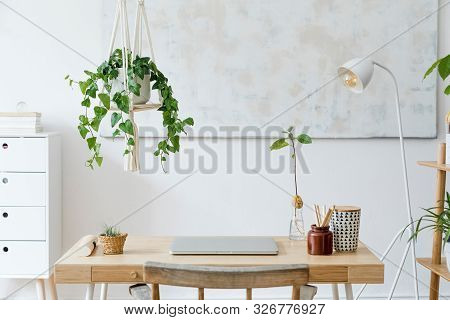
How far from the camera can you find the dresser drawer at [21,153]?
3143mm

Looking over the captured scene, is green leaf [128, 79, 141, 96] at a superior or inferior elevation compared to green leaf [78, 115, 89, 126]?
superior

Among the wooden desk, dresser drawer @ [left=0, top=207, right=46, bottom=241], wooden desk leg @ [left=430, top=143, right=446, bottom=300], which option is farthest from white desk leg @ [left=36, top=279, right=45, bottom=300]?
wooden desk leg @ [left=430, top=143, right=446, bottom=300]

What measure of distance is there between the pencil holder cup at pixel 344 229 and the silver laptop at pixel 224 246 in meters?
0.22

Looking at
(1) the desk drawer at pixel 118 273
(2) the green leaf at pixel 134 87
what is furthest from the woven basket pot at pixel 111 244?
(2) the green leaf at pixel 134 87

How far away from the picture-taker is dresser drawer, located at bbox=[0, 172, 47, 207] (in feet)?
10.3

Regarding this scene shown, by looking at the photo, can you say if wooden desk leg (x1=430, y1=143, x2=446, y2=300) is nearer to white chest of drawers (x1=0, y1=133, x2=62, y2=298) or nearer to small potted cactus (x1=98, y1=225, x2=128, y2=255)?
small potted cactus (x1=98, y1=225, x2=128, y2=255)

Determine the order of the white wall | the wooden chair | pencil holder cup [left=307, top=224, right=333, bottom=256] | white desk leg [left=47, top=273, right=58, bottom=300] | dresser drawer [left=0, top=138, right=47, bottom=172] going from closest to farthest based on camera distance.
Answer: the wooden chair, pencil holder cup [left=307, top=224, right=333, bottom=256], dresser drawer [left=0, top=138, right=47, bottom=172], white desk leg [left=47, top=273, right=58, bottom=300], the white wall

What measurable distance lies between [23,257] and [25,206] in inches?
9.8

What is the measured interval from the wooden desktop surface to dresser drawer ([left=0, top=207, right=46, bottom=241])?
1018mm

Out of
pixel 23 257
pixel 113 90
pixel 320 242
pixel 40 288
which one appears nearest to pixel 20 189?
pixel 23 257

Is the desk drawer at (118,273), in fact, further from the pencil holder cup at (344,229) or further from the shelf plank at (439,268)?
the shelf plank at (439,268)

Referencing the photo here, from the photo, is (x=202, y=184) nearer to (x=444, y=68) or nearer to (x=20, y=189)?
(x=20, y=189)

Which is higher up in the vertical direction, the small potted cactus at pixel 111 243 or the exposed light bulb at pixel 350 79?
the exposed light bulb at pixel 350 79
